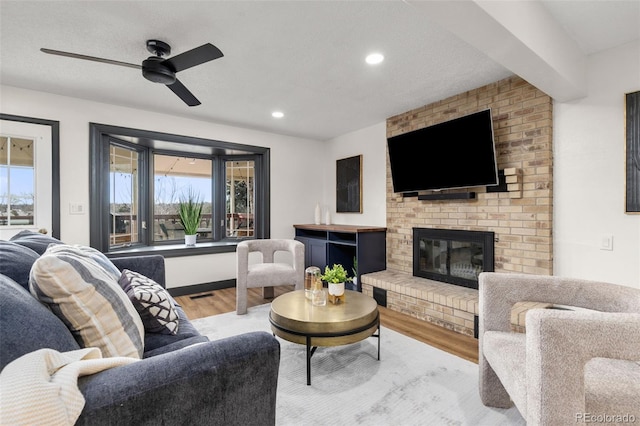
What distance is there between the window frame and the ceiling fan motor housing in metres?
1.78

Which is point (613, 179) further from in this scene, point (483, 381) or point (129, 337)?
point (129, 337)

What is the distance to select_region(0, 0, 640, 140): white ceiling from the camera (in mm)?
1776

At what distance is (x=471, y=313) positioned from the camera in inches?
106

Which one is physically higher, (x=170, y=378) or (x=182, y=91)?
(x=182, y=91)

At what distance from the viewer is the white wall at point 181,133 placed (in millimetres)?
3158

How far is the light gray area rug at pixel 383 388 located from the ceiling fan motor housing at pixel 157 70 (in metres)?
2.22

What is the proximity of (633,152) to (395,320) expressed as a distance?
234cm

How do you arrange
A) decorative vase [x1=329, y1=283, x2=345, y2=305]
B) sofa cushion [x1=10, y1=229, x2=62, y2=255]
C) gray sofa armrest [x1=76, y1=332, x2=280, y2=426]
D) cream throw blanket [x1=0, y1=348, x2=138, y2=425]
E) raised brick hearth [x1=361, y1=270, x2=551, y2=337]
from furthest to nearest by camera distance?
1. raised brick hearth [x1=361, y1=270, x2=551, y2=337]
2. decorative vase [x1=329, y1=283, x2=345, y2=305]
3. sofa cushion [x1=10, y1=229, x2=62, y2=255]
4. gray sofa armrest [x1=76, y1=332, x2=280, y2=426]
5. cream throw blanket [x1=0, y1=348, x2=138, y2=425]

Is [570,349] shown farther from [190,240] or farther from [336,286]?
[190,240]

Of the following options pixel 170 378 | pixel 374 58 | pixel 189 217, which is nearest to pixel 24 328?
pixel 170 378

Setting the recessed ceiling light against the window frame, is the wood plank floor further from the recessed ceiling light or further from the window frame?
the recessed ceiling light

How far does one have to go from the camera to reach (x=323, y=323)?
1.92 m

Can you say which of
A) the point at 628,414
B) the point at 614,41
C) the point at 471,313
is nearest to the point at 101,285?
the point at 628,414

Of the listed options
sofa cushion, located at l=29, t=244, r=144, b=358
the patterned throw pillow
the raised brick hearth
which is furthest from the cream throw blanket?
the raised brick hearth
